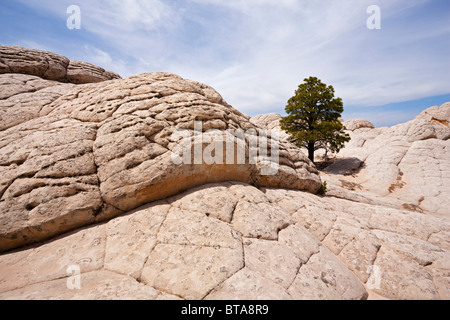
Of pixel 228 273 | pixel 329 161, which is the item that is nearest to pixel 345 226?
pixel 228 273

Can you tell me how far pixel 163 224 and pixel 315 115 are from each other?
21.3m

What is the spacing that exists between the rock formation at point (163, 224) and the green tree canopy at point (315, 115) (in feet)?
42.5

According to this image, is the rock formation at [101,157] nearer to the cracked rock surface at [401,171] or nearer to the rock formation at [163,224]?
the rock formation at [163,224]

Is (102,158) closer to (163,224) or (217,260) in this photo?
(163,224)

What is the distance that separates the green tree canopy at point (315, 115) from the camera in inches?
784

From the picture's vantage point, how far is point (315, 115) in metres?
21.0

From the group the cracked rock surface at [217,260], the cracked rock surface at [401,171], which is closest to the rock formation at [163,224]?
the cracked rock surface at [217,260]

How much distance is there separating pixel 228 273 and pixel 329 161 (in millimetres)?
23586

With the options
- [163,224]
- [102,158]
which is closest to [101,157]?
[102,158]

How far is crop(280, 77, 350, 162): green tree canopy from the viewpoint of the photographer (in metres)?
19.9

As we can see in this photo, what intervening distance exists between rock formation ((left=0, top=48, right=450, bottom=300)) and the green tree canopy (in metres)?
12.9

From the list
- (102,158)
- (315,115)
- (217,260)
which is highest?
(315,115)

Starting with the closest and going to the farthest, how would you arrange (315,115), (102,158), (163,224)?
(163,224) < (102,158) < (315,115)
